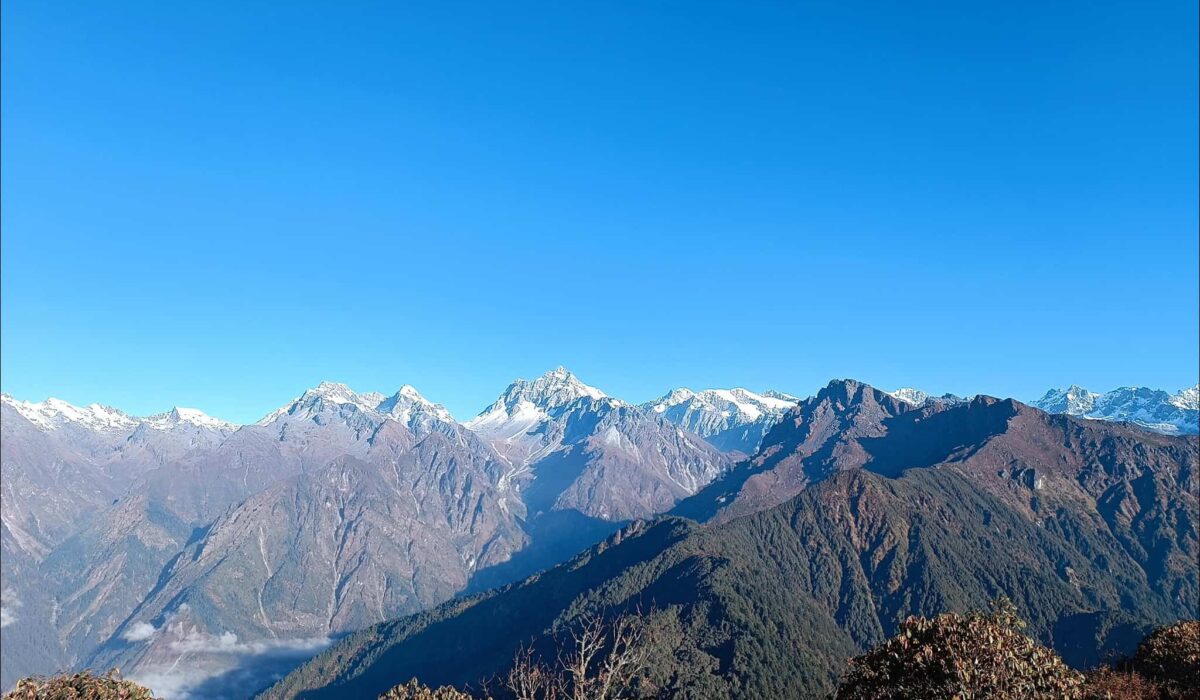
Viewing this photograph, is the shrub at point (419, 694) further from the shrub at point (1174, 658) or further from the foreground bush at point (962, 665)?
the shrub at point (1174, 658)

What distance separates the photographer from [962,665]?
3173cm

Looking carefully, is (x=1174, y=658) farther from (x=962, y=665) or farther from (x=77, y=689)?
(x=77, y=689)

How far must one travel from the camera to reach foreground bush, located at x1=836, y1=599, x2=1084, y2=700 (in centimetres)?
3152

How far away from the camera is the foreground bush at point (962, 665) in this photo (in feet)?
103

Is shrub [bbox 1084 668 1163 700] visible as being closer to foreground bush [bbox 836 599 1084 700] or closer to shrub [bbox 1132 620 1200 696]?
shrub [bbox 1132 620 1200 696]

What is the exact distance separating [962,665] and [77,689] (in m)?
45.6

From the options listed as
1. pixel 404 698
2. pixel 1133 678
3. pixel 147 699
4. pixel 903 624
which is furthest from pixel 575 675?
pixel 1133 678

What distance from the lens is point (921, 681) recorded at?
33656 millimetres

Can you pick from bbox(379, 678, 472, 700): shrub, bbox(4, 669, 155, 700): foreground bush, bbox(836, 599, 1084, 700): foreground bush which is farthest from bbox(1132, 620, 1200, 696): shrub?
bbox(4, 669, 155, 700): foreground bush

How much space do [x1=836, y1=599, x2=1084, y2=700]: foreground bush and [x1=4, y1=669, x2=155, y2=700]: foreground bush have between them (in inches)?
1588

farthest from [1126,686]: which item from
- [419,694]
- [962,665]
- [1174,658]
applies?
[419,694]

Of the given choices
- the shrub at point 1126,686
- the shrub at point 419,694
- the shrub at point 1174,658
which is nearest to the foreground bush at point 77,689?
the shrub at point 419,694

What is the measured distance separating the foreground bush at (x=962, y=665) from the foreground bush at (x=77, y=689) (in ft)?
132

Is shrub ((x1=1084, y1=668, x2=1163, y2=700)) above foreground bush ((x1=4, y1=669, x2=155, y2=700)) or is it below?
below
